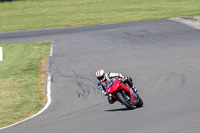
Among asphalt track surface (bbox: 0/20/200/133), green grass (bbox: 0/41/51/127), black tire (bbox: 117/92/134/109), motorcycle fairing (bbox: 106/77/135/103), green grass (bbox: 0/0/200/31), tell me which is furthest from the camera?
green grass (bbox: 0/0/200/31)

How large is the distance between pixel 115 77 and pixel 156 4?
5111 centimetres

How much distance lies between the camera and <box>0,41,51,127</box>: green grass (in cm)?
1486

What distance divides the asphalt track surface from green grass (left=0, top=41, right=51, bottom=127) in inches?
29.9

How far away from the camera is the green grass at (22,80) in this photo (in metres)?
14.9

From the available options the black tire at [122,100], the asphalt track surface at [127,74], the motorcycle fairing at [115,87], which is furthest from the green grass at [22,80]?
the black tire at [122,100]

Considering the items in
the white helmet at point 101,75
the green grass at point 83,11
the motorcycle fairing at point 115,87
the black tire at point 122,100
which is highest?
the green grass at point 83,11

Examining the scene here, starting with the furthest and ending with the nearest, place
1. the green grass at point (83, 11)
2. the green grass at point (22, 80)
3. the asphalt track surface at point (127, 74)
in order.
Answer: the green grass at point (83, 11) < the green grass at point (22, 80) < the asphalt track surface at point (127, 74)

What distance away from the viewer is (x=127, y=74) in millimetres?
19875

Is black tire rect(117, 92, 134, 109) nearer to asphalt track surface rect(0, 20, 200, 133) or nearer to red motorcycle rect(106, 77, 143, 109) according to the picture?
red motorcycle rect(106, 77, 143, 109)

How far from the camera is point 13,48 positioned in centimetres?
3434

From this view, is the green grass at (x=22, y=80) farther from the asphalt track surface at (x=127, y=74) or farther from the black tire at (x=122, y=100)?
the black tire at (x=122, y=100)

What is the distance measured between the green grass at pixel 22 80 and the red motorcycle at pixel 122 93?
3.39 metres

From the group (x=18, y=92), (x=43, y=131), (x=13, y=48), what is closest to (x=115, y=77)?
(x=43, y=131)

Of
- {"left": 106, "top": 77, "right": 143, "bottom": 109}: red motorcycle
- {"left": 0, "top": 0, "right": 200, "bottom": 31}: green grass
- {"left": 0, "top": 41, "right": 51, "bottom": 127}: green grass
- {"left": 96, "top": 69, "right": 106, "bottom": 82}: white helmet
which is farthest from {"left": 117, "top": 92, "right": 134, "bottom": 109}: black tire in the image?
{"left": 0, "top": 0, "right": 200, "bottom": 31}: green grass
